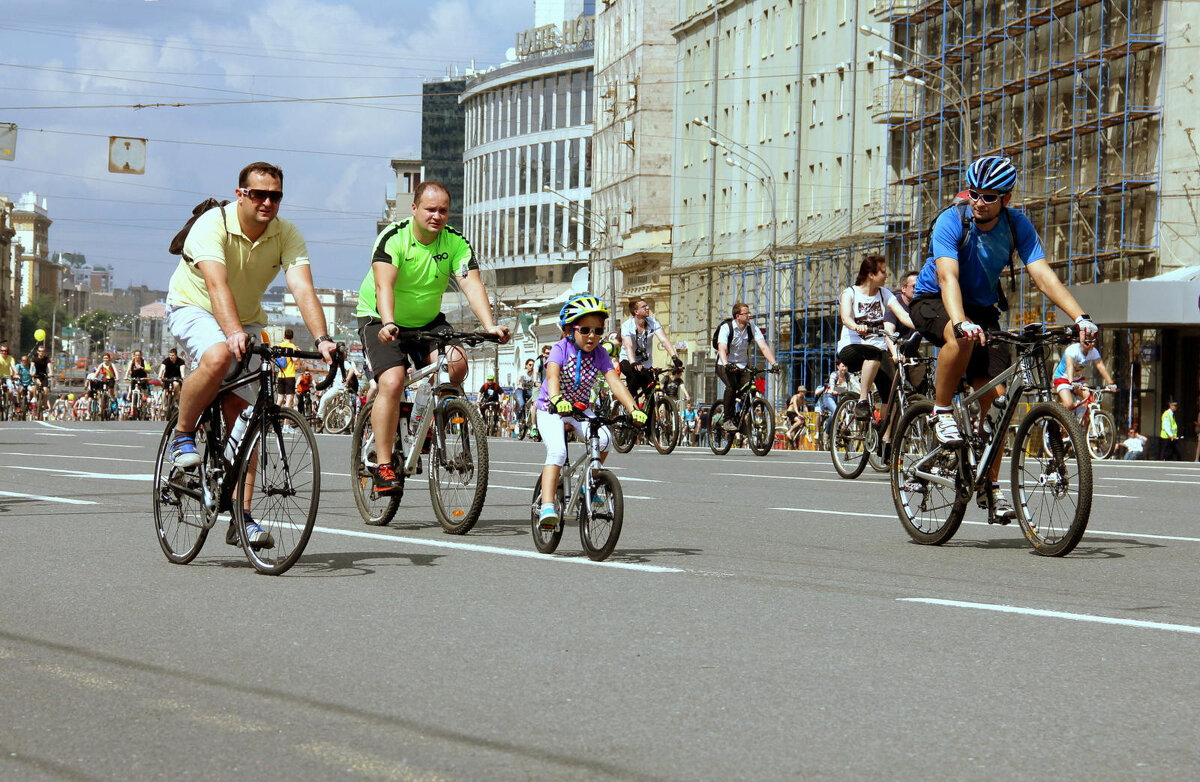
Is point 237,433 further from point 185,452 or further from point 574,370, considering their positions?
point 574,370

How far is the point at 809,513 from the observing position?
40.9ft

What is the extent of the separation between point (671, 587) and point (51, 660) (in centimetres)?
276

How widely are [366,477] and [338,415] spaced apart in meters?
28.8

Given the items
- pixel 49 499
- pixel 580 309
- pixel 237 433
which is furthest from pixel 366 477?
pixel 49 499

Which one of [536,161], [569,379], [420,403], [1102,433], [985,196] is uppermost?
[536,161]

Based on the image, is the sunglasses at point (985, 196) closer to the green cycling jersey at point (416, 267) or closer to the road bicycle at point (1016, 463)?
the road bicycle at point (1016, 463)

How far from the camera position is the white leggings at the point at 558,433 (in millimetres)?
9492

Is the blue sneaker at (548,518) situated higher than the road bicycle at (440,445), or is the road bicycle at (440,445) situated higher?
the road bicycle at (440,445)

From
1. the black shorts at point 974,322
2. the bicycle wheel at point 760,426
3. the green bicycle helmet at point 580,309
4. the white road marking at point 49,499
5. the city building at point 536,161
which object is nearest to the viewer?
the green bicycle helmet at point 580,309

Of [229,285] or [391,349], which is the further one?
[391,349]

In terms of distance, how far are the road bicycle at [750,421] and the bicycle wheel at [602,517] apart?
12475mm

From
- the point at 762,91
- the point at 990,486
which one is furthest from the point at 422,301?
the point at 762,91

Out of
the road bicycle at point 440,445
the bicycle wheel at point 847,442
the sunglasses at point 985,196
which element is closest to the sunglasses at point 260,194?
the road bicycle at point 440,445

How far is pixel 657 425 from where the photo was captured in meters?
23.5
